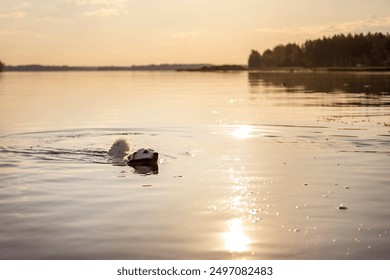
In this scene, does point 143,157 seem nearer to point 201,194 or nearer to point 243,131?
point 201,194

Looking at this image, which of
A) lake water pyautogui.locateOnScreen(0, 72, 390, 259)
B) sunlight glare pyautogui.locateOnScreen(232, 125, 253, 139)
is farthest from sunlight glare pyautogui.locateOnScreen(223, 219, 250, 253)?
sunlight glare pyautogui.locateOnScreen(232, 125, 253, 139)

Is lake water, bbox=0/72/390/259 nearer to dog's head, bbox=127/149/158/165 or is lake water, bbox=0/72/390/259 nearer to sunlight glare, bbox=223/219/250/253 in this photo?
sunlight glare, bbox=223/219/250/253

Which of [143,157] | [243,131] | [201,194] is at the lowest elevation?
[243,131]

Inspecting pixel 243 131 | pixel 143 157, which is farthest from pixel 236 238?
pixel 243 131

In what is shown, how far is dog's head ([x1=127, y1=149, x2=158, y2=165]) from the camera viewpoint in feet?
67.5

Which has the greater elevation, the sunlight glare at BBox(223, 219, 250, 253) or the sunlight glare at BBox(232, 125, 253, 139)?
the sunlight glare at BBox(223, 219, 250, 253)

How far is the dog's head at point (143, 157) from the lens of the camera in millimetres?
20562

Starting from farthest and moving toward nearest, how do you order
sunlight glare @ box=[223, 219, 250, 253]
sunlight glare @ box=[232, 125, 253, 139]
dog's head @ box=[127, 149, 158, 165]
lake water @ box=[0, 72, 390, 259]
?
sunlight glare @ box=[232, 125, 253, 139], dog's head @ box=[127, 149, 158, 165], lake water @ box=[0, 72, 390, 259], sunlight glare @ box=[223, 219, 250, 253]

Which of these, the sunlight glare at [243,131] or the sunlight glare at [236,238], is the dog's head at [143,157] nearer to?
the sunlight glare at [236,238]

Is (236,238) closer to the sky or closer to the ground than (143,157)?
closer to the ground

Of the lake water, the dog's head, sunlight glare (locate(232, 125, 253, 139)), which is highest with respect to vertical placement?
the dog's head

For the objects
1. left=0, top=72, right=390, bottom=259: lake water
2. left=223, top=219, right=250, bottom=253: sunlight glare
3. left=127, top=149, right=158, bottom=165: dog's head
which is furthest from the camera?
left=127, top=149, right=158, bottom=165: dog's head

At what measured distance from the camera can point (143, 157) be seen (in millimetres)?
20641
